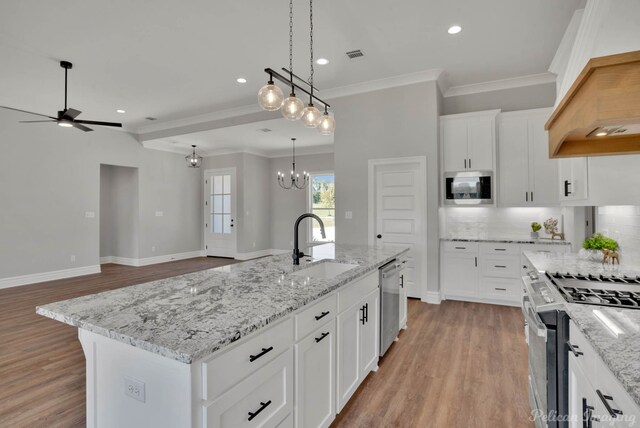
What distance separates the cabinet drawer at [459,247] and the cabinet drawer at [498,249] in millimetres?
99

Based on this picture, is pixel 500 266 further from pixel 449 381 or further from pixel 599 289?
pixel 599 289

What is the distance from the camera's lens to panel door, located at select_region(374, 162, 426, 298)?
4629mm

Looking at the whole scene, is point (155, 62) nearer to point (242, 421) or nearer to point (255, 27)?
point (255, 27)

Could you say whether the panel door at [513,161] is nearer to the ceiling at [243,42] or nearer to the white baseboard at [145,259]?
the ceiling at [243,42]

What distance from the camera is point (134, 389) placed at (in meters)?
1.14

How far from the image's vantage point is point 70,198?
20.9 ft

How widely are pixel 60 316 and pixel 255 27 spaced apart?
3171mm

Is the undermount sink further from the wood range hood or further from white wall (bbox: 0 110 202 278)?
white wall (bbox: 0 110 202 278)

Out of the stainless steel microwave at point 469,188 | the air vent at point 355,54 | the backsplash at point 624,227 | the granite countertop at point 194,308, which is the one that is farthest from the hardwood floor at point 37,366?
the stainless steel microwave at point 469,188

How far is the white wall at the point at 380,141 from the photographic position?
14.8 ft

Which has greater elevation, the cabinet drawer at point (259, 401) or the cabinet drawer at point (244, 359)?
the cabinet drawer at point (244, 359)

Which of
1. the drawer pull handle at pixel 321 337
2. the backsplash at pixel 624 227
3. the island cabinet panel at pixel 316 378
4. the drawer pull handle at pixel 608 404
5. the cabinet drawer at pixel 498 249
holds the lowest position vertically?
the island cabinet panel at pixel 316 378

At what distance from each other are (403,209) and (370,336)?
105 inches

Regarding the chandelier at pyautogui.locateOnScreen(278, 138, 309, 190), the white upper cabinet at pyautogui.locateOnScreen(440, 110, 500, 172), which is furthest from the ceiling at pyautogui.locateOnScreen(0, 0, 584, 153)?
the chandelier at pyautogui.locateOnScreen(278, 138, 309, 190)
